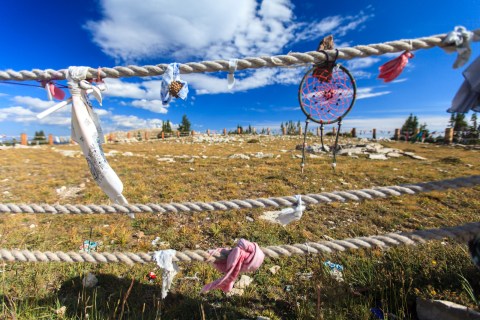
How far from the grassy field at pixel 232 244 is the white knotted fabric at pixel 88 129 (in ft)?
Answer: 3.46

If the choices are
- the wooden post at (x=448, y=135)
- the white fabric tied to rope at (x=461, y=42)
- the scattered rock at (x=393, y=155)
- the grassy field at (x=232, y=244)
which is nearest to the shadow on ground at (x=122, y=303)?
the grassy field at (x=232, y=244)

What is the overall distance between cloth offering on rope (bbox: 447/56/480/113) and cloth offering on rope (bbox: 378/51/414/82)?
0.38 metres

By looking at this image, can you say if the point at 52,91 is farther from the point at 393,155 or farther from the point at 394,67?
the point at 393,155

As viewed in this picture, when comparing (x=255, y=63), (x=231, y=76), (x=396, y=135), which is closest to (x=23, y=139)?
(x=231, y=76)

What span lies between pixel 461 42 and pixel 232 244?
3.75 m

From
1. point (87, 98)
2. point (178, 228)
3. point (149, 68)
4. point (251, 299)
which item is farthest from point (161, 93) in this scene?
point (178, 228)

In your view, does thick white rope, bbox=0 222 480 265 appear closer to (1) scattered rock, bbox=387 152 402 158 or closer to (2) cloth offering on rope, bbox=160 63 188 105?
(2) cloth offering on rope, bbox=160 63 188 105

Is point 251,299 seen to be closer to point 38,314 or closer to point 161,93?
point 38,314

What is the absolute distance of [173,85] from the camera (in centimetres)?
179

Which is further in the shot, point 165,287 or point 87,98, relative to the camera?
point 87,98

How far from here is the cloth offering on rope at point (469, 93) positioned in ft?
5.04

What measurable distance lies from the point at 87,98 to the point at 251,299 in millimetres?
2812

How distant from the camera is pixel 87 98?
6.72 feet

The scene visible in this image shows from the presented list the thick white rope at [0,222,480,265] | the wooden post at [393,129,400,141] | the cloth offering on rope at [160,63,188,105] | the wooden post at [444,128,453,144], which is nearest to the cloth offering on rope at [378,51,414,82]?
the thick white rope at [0,222,480,265]
